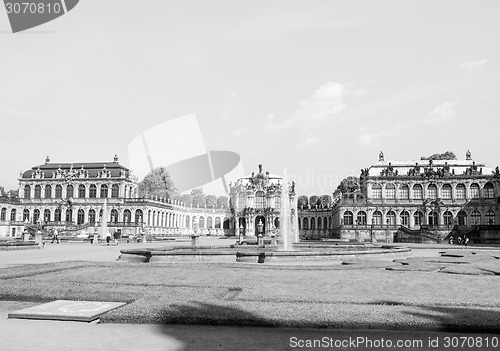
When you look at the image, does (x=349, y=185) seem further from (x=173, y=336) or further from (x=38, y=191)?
(x=173, y=336)

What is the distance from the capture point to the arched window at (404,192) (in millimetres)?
87812

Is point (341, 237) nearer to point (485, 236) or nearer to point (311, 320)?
point (485, 236)

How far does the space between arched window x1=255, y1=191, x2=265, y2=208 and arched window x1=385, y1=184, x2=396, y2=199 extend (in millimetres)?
32256

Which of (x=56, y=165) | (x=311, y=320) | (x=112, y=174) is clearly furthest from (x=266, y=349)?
(x=56, y=165)

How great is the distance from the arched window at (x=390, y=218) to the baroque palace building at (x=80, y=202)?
157 ft

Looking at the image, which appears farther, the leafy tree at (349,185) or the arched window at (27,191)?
the leafy tree at (349,185)

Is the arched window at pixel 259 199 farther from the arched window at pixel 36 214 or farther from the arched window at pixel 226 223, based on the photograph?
the arched window at pixel 36 214

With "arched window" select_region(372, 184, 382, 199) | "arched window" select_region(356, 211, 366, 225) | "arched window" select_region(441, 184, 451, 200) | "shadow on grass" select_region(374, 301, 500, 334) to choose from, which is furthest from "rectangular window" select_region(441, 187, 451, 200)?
"shadow on grass" select_region(374, 301, 500, 334)

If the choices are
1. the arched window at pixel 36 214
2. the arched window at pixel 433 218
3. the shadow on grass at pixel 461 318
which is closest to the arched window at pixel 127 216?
the arched window at pixel 36 214

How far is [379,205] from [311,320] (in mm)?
80859

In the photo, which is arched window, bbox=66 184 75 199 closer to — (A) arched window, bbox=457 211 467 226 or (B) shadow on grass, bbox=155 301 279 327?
(A) arched window, bbox=457 211 467 226

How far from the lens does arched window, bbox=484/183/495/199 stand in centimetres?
8500

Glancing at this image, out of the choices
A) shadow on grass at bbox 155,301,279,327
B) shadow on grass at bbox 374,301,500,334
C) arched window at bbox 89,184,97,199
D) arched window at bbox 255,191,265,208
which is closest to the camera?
shadow on grass at bbox 374,301,500,334

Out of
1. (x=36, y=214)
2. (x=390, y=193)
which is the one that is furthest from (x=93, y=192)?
(x=390, y=193)
